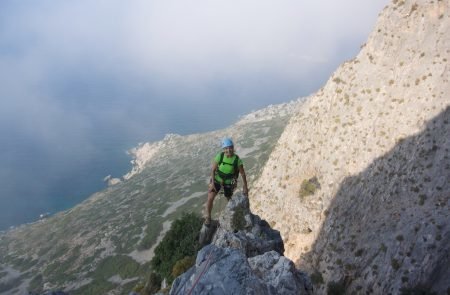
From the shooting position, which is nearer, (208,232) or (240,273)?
(240,273)

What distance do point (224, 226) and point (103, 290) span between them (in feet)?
342

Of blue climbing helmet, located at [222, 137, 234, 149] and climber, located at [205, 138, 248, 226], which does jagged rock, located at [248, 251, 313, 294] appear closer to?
climber, located at [205, 138, 248, 226]

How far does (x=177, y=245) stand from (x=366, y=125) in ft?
91.7

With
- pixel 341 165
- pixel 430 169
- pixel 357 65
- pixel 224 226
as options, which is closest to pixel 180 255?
pixel 224 226

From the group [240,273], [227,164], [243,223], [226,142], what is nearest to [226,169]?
[227,164]

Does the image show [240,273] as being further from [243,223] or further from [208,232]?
[208,232]

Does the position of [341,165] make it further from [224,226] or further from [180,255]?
[224,226]

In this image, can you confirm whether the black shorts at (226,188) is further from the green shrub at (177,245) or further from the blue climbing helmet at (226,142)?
the green shrub at (177,245)

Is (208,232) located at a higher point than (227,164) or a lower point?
lower

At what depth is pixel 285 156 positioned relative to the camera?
58.9m

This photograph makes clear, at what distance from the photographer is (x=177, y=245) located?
146 ft

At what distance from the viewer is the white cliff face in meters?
37.8

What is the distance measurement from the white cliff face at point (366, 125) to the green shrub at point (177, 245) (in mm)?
12244

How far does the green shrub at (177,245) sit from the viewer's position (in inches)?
1559
